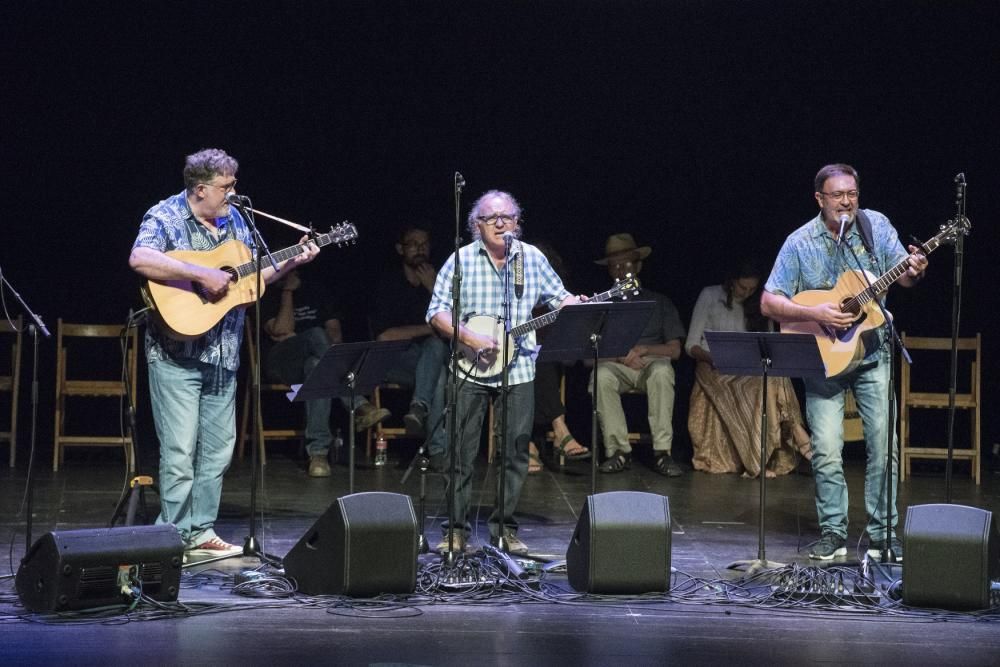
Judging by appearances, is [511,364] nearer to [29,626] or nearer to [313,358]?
[29,626]

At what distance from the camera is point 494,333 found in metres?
5.91

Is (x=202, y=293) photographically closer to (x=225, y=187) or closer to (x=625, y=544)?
(x=225, y=187)

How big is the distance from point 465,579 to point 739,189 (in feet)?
17.1

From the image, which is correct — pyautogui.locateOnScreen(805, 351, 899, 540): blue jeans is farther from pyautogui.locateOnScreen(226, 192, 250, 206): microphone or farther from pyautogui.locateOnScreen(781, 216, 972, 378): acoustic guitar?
pyautogui.locateOnScreen(226, 192, 250, 206): microphone

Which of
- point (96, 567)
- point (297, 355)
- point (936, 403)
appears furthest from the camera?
point (297, 355)

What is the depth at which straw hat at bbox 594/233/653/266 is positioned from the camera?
896 centimetres

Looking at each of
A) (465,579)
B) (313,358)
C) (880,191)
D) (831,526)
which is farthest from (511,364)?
(880,191)

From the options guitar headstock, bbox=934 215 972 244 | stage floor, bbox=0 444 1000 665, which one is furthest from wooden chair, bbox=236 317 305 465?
guitar headstock, bbox=934 215 972 244

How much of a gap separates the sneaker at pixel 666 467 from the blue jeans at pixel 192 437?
3.56 m

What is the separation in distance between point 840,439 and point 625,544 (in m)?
1.51

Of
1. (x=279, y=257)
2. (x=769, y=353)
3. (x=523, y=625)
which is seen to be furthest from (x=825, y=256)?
(x=279, y=257)

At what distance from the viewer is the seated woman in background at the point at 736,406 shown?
8.62 meters

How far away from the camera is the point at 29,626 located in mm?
4395

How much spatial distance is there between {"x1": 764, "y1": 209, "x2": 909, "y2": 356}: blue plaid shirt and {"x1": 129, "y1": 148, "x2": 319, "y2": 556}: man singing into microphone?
85.7 inches
